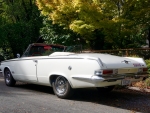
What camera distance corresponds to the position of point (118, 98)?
23.0 ft

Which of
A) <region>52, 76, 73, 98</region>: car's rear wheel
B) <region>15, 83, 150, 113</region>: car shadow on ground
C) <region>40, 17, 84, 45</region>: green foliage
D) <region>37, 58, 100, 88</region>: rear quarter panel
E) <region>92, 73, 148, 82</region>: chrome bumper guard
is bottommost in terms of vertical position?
<region>15, 83, 150, 113</region>: car shadow on ground

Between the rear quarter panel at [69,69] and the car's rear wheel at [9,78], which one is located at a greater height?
the rear quarter panel at [69,69]

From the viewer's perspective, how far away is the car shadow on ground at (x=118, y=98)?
20.2 ft

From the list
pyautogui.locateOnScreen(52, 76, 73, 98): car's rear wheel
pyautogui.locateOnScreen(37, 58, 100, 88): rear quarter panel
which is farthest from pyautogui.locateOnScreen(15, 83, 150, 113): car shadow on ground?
pyautogui.locateOnScreen(37, 58, 100, 88): rear quarter panel

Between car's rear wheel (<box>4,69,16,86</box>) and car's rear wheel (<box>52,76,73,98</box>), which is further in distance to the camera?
car's rear wheel (<box>4,69,16,86</box>)

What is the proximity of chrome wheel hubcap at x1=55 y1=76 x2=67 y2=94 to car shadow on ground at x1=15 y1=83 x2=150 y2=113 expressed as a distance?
0.35 metres

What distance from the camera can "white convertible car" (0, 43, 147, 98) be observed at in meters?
6.01

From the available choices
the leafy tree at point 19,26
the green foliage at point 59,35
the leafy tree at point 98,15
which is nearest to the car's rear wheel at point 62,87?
the leafy tree at point 98,15

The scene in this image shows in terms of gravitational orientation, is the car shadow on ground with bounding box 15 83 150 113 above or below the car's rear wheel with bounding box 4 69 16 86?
below

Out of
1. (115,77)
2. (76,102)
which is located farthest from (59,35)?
(115,77)

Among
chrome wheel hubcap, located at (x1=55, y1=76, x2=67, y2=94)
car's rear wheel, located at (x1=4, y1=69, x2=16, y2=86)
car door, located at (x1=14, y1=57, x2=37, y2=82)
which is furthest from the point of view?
car's rear wheel, located at (x1=4, y1=69, x2=16, y2=86)

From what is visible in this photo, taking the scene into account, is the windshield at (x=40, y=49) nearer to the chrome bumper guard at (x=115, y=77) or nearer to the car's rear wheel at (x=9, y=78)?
the car's rear wheel at (x=9, y=78)

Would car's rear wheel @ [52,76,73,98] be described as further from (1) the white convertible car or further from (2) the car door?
(2) the car door

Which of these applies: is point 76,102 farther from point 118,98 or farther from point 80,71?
point 118,98
